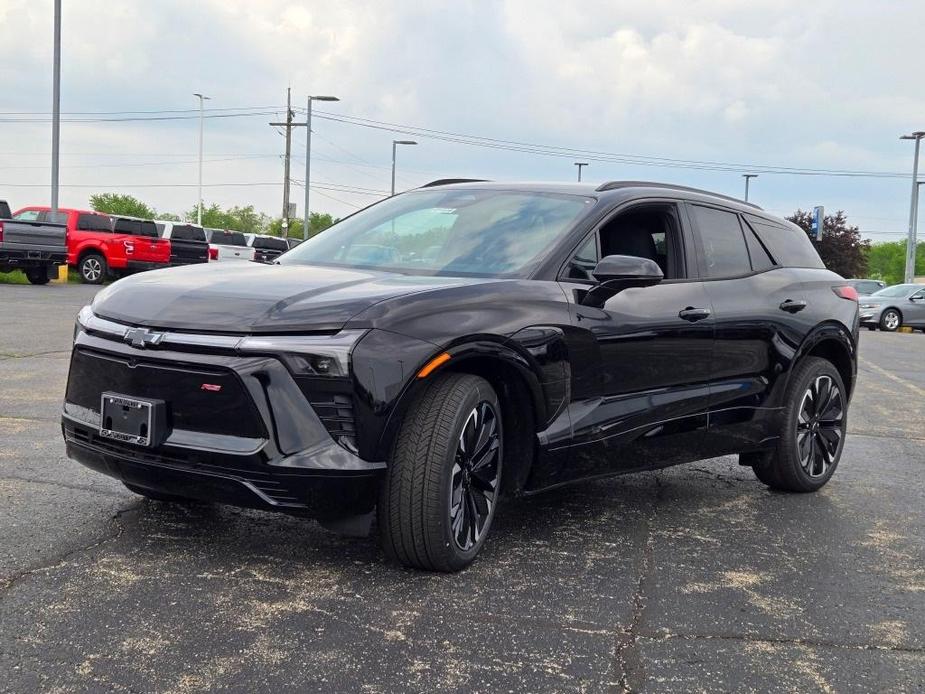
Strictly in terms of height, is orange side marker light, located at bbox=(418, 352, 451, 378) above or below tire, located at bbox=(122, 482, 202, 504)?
above

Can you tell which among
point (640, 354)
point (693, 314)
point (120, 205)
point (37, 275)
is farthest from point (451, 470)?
point (120, 205)

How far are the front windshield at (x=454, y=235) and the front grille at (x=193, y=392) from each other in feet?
3.89

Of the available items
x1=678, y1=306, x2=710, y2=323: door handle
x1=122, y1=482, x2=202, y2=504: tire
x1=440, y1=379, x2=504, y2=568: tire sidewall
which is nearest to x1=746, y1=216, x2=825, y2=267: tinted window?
x1=678, y1=306, x2=710, y2=323: door handle

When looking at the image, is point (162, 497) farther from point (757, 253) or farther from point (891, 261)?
point (891, 261)

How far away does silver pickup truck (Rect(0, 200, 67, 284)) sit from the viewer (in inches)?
912

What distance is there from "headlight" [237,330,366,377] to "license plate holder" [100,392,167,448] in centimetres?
40

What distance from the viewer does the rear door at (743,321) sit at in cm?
528

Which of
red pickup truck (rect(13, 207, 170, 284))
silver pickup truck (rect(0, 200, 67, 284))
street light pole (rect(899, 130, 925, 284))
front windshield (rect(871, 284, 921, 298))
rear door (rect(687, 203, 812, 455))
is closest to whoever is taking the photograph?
rear door (rect(687, 203, 812, 455))

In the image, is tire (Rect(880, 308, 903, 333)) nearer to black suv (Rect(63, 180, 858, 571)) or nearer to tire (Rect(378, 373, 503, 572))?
black suv (Rect(63, 180, 858, 571))

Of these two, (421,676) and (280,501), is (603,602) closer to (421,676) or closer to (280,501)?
(421,676)

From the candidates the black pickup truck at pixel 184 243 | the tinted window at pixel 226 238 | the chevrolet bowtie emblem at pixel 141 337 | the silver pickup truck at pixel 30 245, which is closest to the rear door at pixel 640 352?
the chevrolet bowtie emblem at pixel 141 337

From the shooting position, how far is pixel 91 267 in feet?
92.5

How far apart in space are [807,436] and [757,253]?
1.08m

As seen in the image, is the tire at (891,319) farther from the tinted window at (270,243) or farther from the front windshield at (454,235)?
the front windshield at (454,235)
